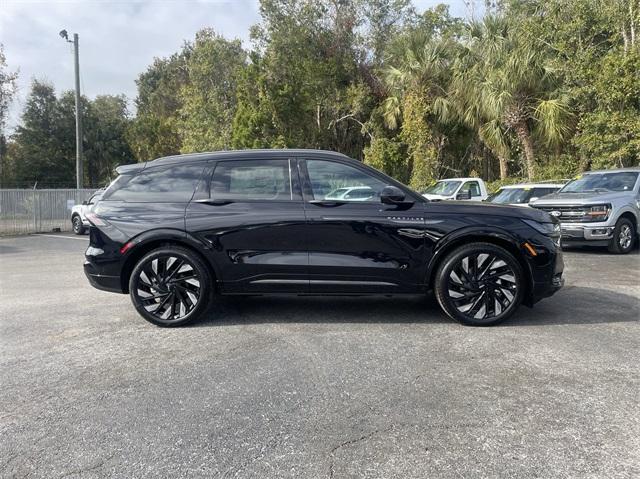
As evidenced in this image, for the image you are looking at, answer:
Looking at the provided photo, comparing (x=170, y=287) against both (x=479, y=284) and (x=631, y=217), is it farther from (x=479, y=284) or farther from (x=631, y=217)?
(x=631, y=217)

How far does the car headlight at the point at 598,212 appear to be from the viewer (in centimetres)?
983

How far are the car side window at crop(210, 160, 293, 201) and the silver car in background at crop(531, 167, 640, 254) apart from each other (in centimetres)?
672

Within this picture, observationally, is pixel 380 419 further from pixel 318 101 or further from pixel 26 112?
pixel 26 112

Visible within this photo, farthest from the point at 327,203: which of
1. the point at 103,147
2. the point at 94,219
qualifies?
the point at 103,147

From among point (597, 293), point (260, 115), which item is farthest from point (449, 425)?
point (260, 115)

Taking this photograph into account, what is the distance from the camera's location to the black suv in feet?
16.2

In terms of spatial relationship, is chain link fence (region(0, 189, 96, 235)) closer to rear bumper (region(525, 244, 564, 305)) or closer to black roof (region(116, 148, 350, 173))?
black roof (region(116, 148, 350, 173))

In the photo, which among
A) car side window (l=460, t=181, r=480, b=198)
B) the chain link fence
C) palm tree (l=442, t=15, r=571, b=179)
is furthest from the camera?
the chain link fence

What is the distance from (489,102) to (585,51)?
11.2 feet

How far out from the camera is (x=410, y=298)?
621 centimetres

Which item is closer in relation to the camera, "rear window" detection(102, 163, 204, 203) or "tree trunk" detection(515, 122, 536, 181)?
"rear window" detection(102, 163, 204, 203)

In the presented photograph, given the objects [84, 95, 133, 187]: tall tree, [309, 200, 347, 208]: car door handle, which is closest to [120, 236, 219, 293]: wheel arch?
[309, 200, 347, 208]: car door handle

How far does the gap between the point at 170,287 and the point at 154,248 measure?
1.50 ft

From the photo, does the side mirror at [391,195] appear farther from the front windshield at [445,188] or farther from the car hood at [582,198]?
the front windshield at [445,188]
